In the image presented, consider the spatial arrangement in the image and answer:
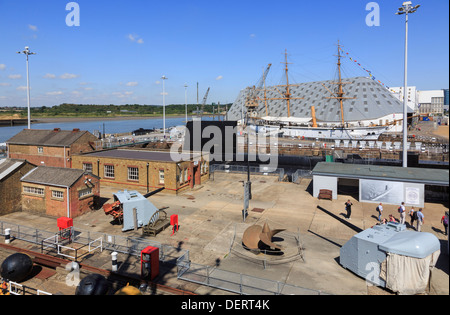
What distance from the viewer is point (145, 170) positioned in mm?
32312

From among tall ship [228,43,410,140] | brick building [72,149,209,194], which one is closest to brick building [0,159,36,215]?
brick building [72,149,209,194]

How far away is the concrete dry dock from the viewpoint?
14.4 metres

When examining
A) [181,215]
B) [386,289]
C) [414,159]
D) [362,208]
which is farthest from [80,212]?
[414,159]

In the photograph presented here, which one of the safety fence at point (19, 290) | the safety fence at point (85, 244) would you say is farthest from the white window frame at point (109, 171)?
the safety fence at point (19, 290)

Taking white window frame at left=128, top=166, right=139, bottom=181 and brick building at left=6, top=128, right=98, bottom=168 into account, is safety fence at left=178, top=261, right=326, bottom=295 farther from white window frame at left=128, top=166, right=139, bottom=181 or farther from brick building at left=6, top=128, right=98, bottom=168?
brick building at left=6, top=128, right=98, bottom=168

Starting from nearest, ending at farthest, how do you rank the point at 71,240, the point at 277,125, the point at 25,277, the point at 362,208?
the point at 25,277 → the point at 71,240 → the point at 362,208 → the point at 277,125

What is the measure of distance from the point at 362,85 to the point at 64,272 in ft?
400

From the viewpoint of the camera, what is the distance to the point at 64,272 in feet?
51.1

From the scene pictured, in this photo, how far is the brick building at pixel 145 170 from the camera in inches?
1238

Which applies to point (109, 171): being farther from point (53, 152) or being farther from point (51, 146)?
point (51, 146)

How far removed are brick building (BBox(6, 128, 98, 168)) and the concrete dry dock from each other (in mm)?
9883

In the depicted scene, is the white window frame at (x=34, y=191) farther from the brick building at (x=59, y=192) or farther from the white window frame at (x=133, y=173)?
the white window frame at (x=133, y=173)
